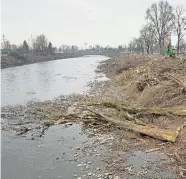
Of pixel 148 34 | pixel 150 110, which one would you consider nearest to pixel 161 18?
pixel 148 34

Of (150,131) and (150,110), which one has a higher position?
(150,110)

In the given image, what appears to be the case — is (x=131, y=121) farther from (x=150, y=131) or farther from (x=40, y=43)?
(x=40, y=43)

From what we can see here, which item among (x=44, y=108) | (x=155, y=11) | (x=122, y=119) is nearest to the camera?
(x=122, y=119)

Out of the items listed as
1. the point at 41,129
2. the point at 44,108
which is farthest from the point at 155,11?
the point at 41,129

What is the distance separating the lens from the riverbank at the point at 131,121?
999 centimetres

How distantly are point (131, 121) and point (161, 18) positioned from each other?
49.6 m

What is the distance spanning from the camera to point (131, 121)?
13891mm

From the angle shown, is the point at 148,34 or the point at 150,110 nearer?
the point at 150,110

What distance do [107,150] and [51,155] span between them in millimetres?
2190

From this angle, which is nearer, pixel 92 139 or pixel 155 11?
pixel 92 139

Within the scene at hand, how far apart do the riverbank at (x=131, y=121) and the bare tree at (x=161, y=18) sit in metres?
37.9

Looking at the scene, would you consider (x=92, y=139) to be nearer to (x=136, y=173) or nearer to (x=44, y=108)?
(x=136, y=173)

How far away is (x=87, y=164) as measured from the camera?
10.2 meters

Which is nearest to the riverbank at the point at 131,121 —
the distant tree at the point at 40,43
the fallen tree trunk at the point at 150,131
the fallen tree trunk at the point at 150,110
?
the fallen tree trunk at the point at 150,110
